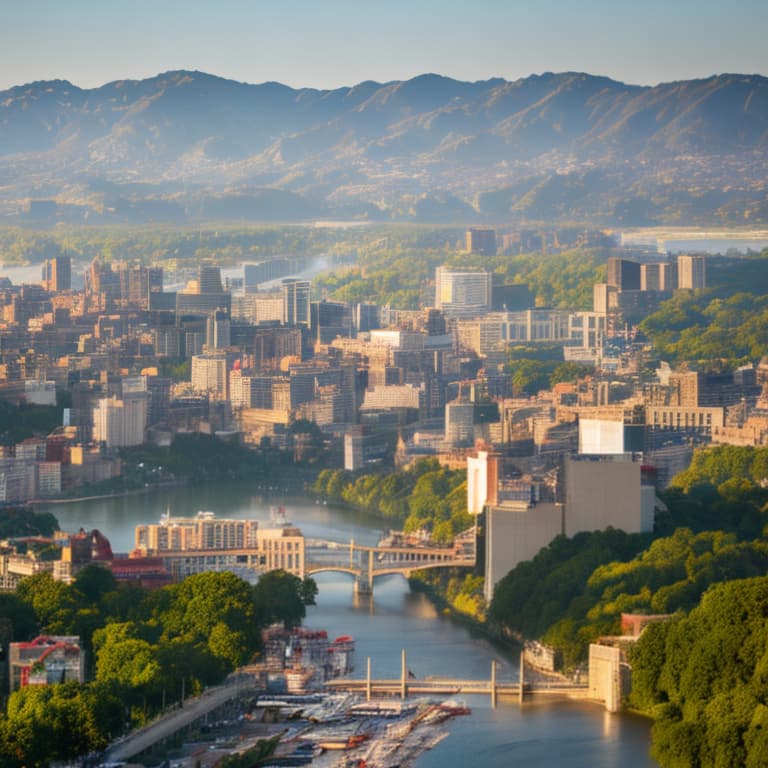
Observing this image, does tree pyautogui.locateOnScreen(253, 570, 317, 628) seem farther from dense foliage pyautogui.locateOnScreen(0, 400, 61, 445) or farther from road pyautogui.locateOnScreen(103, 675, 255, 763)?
dense foliage pyautogui.locateOnScreen(0, 400, 61, 445)

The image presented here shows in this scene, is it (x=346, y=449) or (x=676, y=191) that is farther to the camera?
(x=676, y=191)

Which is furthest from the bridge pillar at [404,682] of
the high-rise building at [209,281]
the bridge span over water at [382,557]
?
the high-rise building at [209,281]

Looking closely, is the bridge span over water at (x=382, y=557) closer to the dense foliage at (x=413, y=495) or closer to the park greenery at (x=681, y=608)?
the dense foliage at (x=413, y=495)

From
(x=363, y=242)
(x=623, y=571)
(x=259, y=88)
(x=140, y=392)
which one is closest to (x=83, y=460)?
(x=140, y=392)

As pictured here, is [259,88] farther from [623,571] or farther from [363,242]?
[623,571]

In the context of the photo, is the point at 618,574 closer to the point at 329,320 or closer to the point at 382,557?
the point at 382,557

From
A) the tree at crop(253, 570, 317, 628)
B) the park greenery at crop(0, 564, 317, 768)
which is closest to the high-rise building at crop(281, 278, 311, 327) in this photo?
the tree at crop(253, 570, 317, 628)

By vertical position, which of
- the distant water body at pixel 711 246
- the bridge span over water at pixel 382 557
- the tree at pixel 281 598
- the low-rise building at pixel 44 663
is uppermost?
the distant water body at pixel 711 246
